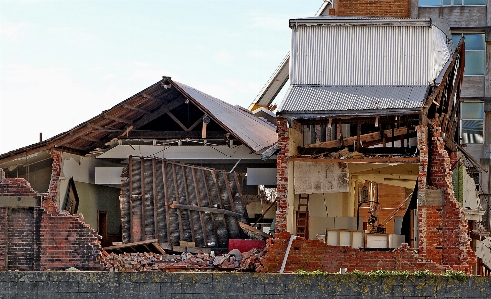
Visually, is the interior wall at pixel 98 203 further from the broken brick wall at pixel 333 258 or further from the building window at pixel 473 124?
the building window at pixel 473 124

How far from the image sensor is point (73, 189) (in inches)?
1169

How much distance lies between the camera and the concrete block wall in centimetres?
1867

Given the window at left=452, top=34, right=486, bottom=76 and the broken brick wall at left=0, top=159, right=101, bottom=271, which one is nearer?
the broken brick wall at left=0, top=159, right=101, bottom=271

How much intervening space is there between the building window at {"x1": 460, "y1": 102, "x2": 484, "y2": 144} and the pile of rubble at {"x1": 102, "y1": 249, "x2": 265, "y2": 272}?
16.5m

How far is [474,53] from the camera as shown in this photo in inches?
1617

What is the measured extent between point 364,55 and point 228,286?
12.0 m

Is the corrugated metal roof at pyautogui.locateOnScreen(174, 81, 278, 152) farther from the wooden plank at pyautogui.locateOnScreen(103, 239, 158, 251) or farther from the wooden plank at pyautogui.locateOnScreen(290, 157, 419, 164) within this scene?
the wooden plank at pyautogui.locateOnScreen(103, 239, 158, 251)

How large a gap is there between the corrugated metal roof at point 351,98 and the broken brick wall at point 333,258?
10.9ft

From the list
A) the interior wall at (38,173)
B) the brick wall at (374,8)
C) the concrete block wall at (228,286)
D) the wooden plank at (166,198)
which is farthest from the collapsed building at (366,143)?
the brick wall at (374,8)

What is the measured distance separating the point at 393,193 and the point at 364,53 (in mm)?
15817

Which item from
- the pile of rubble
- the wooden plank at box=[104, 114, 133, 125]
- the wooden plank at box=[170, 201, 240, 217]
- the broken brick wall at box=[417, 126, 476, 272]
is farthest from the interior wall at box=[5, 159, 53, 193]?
the broken brick wall at box=[417, 126, 476, 272]

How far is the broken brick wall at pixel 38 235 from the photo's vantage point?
26844mm

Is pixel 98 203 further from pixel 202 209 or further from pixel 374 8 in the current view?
pixel 374 8

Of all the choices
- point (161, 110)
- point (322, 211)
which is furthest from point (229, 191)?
point (161, 110)
